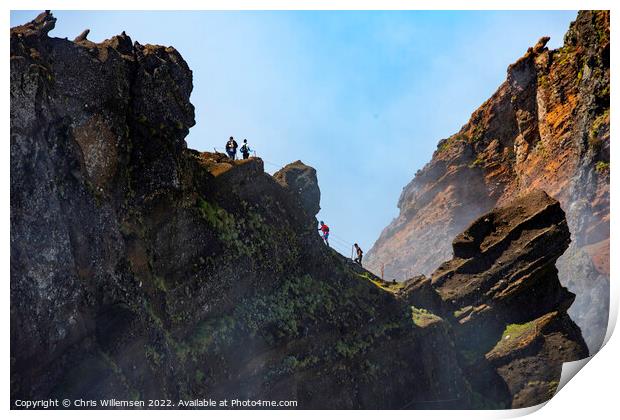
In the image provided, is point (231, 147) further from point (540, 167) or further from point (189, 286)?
point (540, 167)

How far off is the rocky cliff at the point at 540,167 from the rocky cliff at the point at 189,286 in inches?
253

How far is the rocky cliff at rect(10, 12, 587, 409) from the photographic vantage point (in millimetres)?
19453

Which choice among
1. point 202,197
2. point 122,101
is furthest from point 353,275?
point 122,101

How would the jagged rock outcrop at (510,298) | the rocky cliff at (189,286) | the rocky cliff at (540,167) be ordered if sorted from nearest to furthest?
the rocky cliff at (189,286), the jagged rock outcrop at (510,298), the rocky cliff at (540,167)

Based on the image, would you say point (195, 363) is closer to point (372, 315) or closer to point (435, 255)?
point (372, 315)

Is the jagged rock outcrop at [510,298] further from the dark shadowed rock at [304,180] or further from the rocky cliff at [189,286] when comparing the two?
the dark shadowed rock at [304,180]

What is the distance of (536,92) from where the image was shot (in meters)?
63.4

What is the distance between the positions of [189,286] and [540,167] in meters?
43.6

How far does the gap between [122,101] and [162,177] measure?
268cm

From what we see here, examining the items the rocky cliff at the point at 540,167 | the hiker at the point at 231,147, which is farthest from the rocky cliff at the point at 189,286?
the rocky cliff at the point at 540,167

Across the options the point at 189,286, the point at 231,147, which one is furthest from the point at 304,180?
the point at 189,286

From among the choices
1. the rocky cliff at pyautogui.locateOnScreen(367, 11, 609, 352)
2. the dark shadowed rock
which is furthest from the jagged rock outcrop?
the dark shadowed rock

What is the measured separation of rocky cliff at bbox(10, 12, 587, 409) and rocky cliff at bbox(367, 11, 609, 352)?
21.1 feet

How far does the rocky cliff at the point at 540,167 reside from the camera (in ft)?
158
